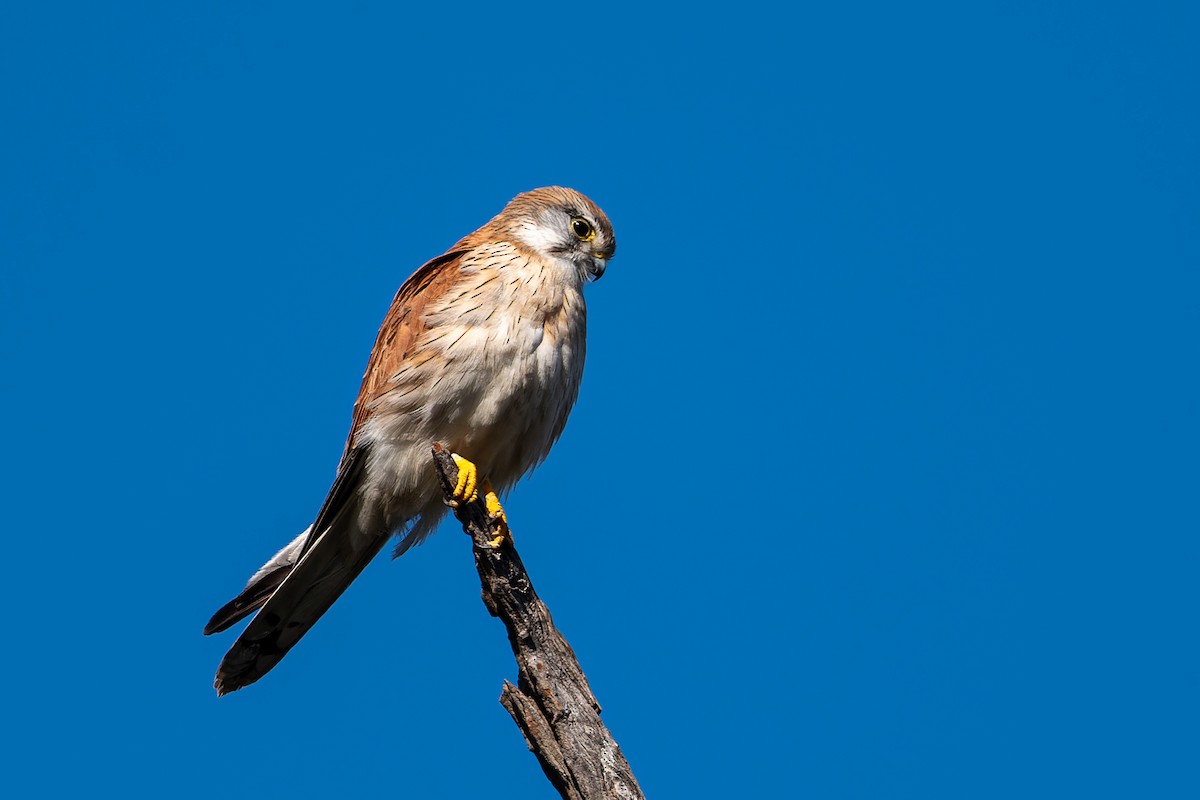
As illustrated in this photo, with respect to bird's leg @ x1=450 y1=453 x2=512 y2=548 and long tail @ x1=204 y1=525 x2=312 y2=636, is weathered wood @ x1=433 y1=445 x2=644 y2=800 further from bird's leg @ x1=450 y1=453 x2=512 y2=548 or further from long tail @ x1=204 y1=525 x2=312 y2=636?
long tail @ x1=204 y1=525 x2=312 y2=636

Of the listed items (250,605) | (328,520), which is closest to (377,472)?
(328,520)

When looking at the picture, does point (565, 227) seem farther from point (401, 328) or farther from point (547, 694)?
point (547, 694)

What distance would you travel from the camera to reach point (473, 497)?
14.4ft

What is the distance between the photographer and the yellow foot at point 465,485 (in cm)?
437

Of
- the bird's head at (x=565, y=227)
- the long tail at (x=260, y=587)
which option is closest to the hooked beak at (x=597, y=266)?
the bird's head at (x=565, y=227)

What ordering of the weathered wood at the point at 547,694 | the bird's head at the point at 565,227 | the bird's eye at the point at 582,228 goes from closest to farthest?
the weathered wood at the point at 547,694
the bird's head at the point at 565,227
the bird's eye at the point at 582,228

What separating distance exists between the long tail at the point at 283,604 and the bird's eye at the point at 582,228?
1599mm

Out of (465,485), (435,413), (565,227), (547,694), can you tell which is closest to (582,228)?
(565,227)

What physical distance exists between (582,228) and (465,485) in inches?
57.2

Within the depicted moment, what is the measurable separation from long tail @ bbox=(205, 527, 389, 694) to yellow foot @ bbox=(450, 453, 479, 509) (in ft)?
2.27

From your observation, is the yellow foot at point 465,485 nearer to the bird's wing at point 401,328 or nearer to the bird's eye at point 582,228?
the bird's wing at point 401,328

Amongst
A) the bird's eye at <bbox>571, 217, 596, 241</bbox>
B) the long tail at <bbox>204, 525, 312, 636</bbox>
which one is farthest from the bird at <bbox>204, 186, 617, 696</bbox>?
the bird's eye at <bbox>571, 217, 596, 241</bbox>

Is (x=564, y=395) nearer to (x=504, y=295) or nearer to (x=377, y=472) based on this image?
(x=504, y=295)

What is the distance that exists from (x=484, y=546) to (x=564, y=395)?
35.6 inches
